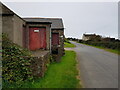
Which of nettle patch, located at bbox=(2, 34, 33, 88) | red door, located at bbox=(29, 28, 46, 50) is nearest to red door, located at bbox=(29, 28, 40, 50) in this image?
red door, located at bbox=(29, 28, 46, 50)

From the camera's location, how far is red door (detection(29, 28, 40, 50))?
10570 mm

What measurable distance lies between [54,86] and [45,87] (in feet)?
1.30

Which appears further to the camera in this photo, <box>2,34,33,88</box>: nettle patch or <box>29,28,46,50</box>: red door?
<box>29,28,46,50</box>: red door

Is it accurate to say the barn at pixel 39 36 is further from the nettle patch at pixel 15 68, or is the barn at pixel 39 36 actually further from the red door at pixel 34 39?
the nettle patch at pixel 15 68

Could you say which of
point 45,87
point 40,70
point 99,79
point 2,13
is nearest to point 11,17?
point 2,13

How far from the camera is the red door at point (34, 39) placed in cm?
1057

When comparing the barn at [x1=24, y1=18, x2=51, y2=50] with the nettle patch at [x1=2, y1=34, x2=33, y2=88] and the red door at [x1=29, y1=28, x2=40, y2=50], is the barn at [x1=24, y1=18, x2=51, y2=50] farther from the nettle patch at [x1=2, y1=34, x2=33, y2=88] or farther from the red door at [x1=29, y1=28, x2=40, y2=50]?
the nettle patch at [x1=2, y1=34, x2=33, y2=88]

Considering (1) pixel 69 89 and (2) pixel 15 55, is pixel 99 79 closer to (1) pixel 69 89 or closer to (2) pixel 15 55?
(1) pixel 69 89

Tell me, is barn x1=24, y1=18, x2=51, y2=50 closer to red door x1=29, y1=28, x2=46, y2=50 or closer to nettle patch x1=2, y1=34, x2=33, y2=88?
red door x1=29, y1=28, x2=46, y2=50

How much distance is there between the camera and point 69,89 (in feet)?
14.6

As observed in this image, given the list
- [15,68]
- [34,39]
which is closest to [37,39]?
[34,39]

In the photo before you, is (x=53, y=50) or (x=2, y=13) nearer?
(x=2, y=13)

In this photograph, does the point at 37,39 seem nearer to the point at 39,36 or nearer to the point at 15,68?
the point at 39,36

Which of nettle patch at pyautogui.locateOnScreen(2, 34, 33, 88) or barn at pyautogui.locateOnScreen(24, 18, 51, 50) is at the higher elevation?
barn at pyautogui.locateOnScreen(24, 18, 51, 50)
